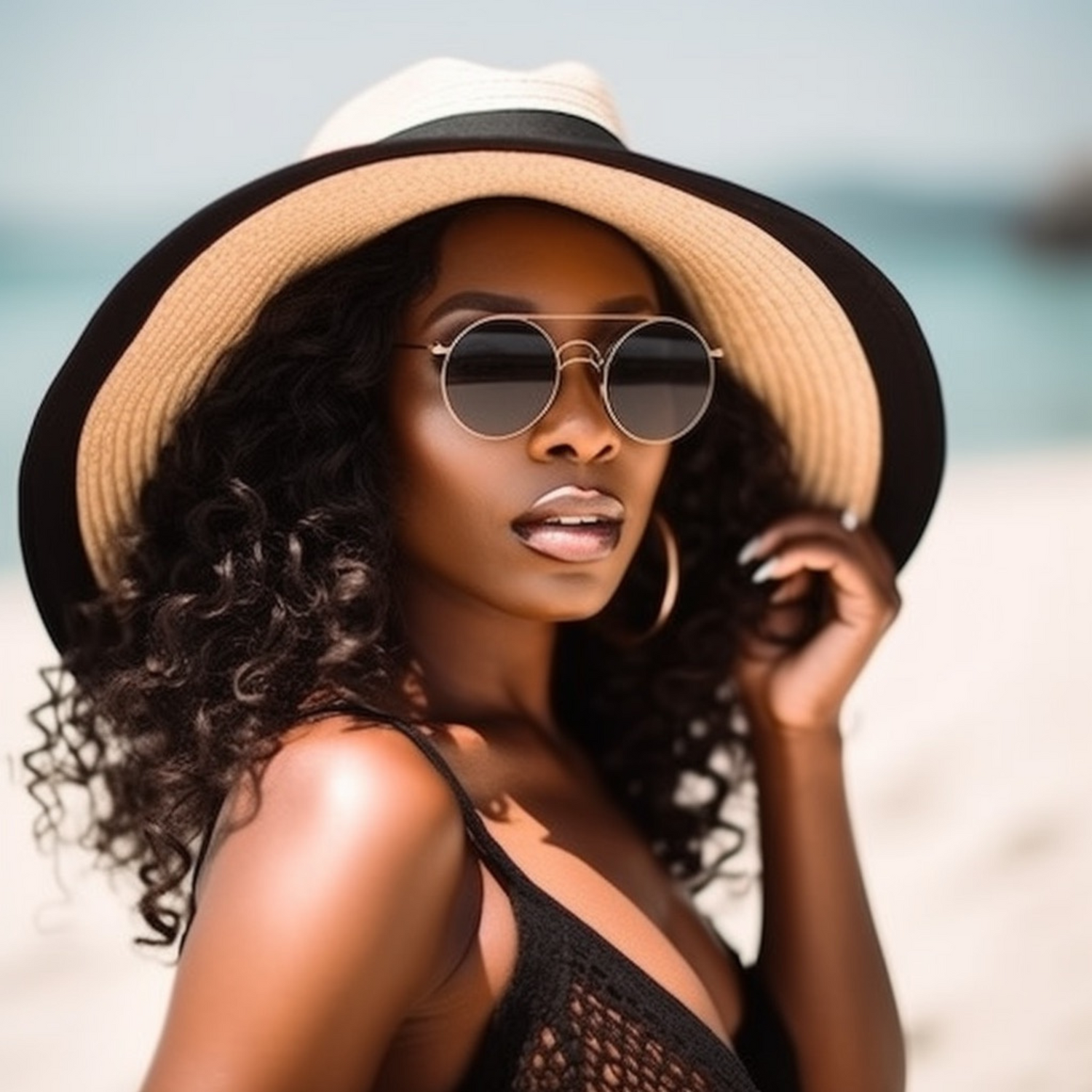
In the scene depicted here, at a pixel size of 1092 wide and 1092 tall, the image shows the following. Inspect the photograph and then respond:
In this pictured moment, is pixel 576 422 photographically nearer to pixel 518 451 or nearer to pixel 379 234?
pixel 518 451

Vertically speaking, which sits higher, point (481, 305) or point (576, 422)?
point (481, 305)

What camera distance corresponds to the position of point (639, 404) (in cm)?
225

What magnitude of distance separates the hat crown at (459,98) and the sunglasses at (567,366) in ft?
0.81

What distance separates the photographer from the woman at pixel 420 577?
182 cm

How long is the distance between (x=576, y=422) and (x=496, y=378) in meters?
0.12

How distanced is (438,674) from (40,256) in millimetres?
11393

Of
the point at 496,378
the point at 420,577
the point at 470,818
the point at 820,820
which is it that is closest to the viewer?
the point at 470,818

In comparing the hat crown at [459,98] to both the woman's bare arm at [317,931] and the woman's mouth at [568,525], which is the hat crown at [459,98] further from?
the woman's bare arm at [317,931]

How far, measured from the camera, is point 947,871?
509 centimetres

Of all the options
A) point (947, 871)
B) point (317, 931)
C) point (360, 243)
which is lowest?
point (947, 871)

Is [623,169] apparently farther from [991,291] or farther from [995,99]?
[995,99]

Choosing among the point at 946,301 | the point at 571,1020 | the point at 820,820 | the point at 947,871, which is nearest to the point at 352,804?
the point at 571,1020

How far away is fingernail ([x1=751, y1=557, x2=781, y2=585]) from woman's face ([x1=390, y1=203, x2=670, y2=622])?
0.58m

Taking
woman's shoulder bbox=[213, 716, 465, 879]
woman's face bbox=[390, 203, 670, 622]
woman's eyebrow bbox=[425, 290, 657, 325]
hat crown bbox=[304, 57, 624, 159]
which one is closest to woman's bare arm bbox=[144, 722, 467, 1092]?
woman's shoulder bbox=[213, 716, 465, 879]
